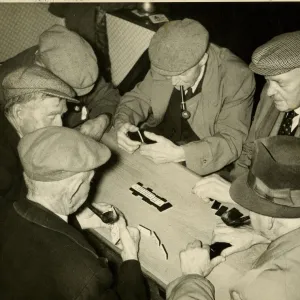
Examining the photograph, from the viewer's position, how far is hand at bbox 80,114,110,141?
8.61 ft

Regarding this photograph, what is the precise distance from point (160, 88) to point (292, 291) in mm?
1904

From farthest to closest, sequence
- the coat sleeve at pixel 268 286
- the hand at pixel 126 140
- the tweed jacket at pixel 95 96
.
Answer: the tweed jacket at pixel 95 96, the hand at pixel 126 140, the coat sleeve at pixel 268 286

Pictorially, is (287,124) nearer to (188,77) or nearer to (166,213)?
(188,77)

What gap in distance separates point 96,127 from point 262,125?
1232mm

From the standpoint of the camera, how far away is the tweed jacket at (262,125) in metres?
2.64

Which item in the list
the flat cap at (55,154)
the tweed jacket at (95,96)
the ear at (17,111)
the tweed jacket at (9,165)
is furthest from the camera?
the tweed jacket at (95,96)

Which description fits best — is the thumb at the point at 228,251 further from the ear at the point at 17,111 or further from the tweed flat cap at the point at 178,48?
the ear at the point at 17,111

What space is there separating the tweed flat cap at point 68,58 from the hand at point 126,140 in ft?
1.37

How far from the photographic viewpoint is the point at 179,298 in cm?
160

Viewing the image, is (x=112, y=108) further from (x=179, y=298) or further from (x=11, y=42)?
(x=11, y=42)

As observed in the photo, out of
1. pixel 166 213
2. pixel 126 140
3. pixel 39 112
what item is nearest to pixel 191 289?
pixel 166 213

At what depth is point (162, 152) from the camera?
7.91 ft

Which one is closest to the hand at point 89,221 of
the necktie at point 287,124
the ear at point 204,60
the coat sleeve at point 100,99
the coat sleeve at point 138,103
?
the coat sleeve at point 138,103

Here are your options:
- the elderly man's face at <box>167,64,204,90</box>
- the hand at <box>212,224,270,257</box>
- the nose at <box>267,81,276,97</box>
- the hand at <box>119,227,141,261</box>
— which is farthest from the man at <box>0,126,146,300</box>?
the nose at <box>267,81,276,97</box>
